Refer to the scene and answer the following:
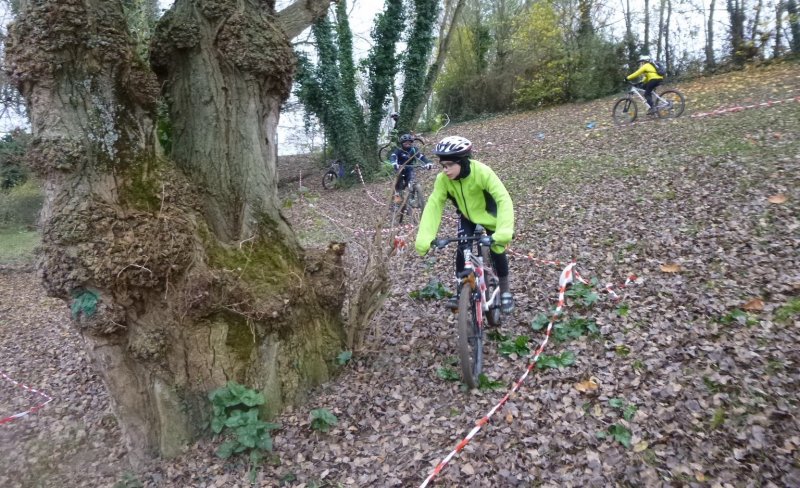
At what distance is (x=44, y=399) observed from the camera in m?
5.69

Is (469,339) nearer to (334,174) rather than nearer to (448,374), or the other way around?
(448,374)

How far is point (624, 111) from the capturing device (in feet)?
45.2

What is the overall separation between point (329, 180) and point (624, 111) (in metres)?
10.2

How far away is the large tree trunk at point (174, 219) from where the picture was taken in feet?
11.4

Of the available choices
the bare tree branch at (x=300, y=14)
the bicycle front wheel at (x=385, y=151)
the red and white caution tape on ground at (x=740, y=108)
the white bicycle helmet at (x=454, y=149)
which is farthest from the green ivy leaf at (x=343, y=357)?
the bicycle front wheel at (x=385, y=151)

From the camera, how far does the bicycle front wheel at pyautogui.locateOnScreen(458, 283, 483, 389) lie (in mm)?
3914

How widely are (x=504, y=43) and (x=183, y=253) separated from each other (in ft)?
78.9

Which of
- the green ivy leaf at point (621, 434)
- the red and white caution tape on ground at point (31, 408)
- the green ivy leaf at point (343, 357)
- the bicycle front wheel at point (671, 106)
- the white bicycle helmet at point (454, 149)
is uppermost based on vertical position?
the bicycle front wheel at point (671, 106)

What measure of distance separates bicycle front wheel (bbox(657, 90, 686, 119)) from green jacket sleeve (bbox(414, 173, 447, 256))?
11.3 meters

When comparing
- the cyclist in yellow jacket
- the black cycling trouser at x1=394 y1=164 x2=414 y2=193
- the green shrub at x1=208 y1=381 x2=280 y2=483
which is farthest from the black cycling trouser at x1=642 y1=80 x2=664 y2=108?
the green shrub at x1=208 y1=381 x2=280 y2=483

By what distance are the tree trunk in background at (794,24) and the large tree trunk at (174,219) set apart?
2068 centimetres

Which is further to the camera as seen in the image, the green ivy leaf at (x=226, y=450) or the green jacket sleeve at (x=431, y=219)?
the green jacket sleeve at (x=431, y=219)

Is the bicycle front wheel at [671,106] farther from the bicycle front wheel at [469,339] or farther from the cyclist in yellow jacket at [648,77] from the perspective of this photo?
the bicycle front wheel at [469,339]

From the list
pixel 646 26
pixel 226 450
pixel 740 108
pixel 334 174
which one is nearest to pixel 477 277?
pixel 226 450
